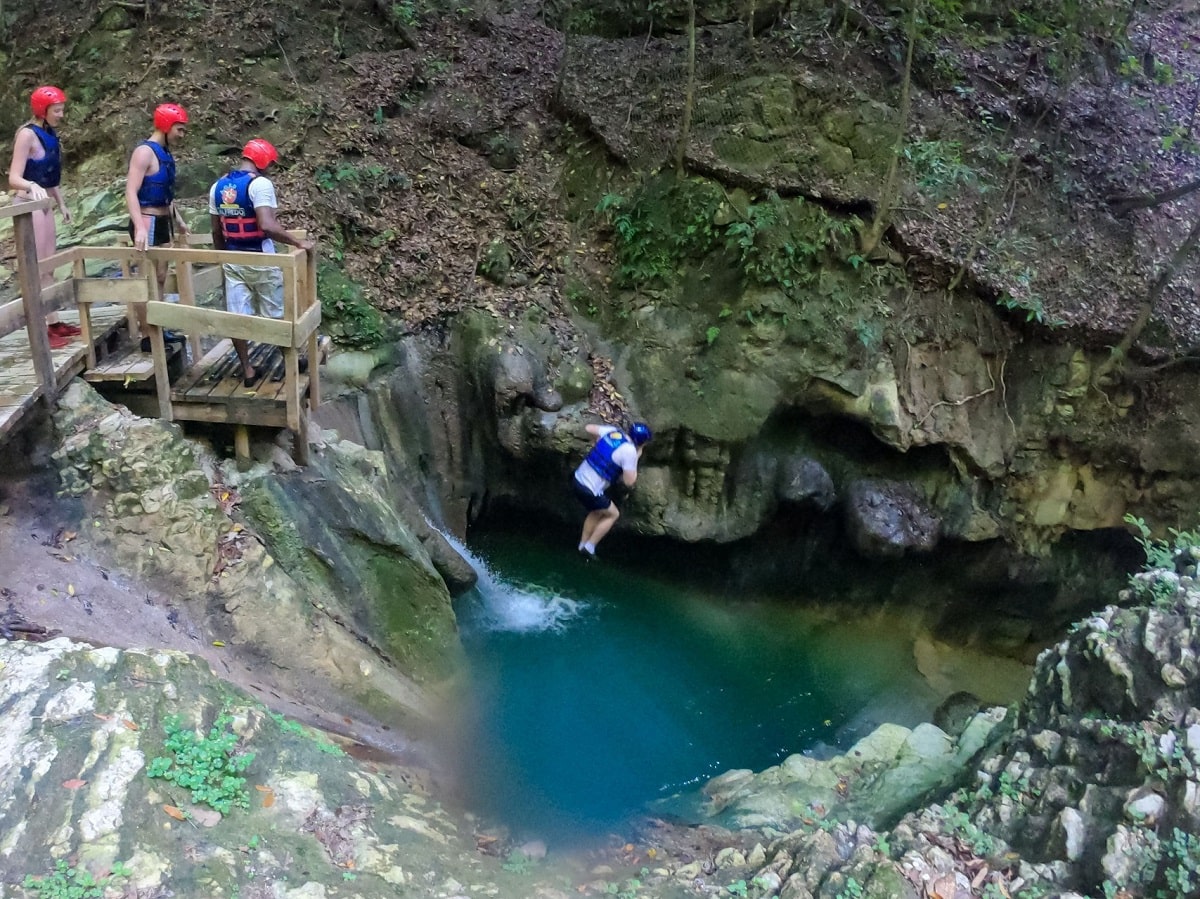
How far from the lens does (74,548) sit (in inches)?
222

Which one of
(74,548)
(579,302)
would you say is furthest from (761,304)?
(74,548)

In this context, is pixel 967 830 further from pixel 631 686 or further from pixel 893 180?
pixel 893 180

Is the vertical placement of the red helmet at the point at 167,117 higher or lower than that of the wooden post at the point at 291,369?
higher

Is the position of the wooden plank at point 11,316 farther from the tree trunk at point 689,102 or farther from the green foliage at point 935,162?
the green foliage at point 935,162

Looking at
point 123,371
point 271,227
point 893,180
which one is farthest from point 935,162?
point 123,371

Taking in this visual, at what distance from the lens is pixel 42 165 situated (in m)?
6.95

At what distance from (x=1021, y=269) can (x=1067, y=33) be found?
316cm

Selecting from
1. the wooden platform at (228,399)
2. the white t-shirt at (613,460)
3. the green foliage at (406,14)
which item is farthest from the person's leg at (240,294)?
the green foliage at (406,14)

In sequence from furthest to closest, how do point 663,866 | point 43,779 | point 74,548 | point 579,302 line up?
point 579,302, point 74,548, point 663,866, point 43,779

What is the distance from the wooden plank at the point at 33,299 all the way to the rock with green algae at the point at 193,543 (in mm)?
294

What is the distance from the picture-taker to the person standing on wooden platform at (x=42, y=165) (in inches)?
259

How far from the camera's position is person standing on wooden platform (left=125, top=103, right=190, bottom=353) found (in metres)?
6.43

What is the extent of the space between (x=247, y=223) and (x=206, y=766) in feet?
13.7

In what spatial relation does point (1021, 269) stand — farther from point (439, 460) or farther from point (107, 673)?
point (107, 673)
